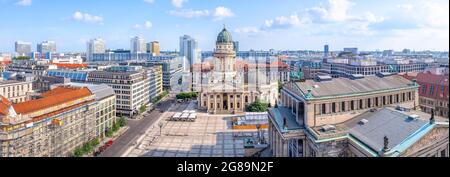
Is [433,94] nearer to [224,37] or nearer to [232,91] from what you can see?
[232,91]

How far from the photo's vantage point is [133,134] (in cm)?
6981

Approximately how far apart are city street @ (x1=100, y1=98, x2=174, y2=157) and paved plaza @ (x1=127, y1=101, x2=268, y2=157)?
1879 mm

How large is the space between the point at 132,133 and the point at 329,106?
43203 mm

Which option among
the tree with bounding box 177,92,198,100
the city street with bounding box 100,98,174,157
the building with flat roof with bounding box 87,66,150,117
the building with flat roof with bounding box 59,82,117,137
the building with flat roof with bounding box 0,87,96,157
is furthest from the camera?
the tree with bounding box 177,92,198,100

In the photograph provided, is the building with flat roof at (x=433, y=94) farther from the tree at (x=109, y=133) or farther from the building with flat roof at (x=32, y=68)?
the building with flat roof at (x=32, y=68)

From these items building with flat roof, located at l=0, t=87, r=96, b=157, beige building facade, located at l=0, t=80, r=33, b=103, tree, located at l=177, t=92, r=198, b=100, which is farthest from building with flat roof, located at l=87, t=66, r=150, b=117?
tree, located at l=177, t=92, r=198, b=100

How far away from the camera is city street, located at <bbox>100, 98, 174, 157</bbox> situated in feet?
190

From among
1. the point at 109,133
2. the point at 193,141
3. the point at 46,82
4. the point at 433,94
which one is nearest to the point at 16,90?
the point at 46,82

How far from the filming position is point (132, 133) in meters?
70.7

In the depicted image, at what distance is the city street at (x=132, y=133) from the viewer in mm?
57781

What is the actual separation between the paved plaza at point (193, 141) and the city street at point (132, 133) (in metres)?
1.88

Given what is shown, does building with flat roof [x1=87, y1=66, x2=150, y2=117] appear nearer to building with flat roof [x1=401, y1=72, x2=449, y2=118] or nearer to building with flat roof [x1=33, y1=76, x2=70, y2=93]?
building with flat roof [x1=33, y1=76, x2=70, y2=93]
